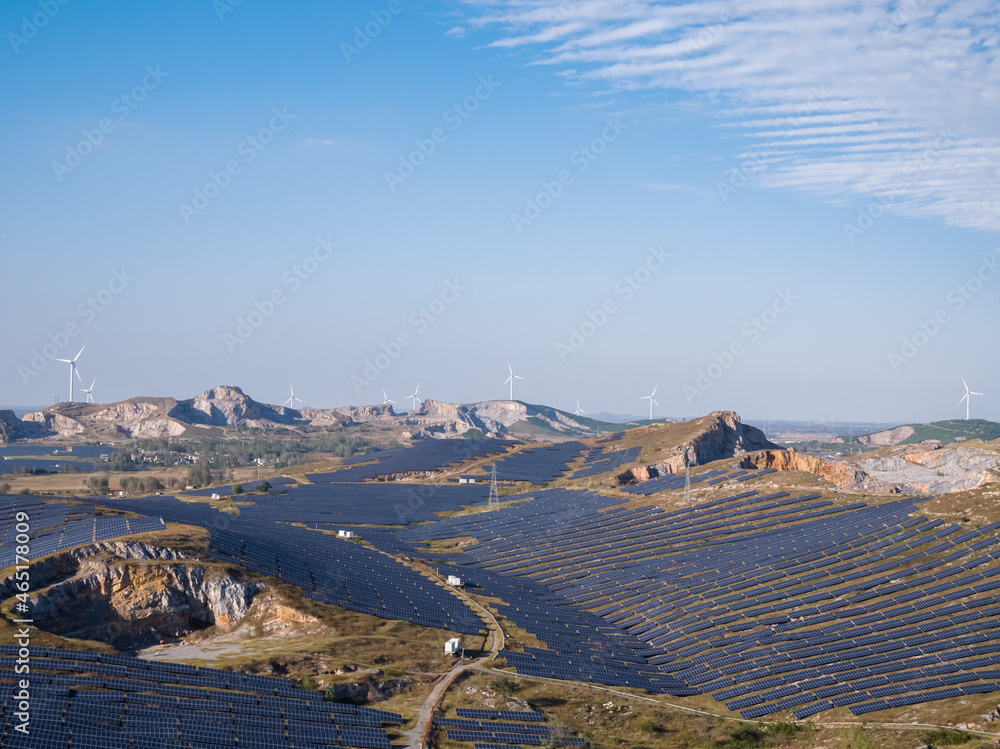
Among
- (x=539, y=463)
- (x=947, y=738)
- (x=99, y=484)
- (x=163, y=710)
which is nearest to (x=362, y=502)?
(x=539, y=463)

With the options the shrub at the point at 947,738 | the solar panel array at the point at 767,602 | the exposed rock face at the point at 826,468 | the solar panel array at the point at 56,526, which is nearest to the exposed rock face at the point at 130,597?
the solar panel array at the point at 56,526

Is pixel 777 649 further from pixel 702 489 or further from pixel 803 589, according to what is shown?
pixel 702 489

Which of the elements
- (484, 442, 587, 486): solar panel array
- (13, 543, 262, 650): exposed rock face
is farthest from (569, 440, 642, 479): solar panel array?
(13, 543, 262, 650): exposed rock face

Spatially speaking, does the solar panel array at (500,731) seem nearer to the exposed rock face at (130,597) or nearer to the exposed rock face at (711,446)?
the exposed rock face at (130,597)

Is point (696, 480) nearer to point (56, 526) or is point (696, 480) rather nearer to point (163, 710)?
point (56, 526)

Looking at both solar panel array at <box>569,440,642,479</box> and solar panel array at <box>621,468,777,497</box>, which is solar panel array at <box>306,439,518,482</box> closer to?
solar panel array at <box>569,440,642,479</box>

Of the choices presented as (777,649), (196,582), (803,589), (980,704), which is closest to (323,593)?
(196,582)
